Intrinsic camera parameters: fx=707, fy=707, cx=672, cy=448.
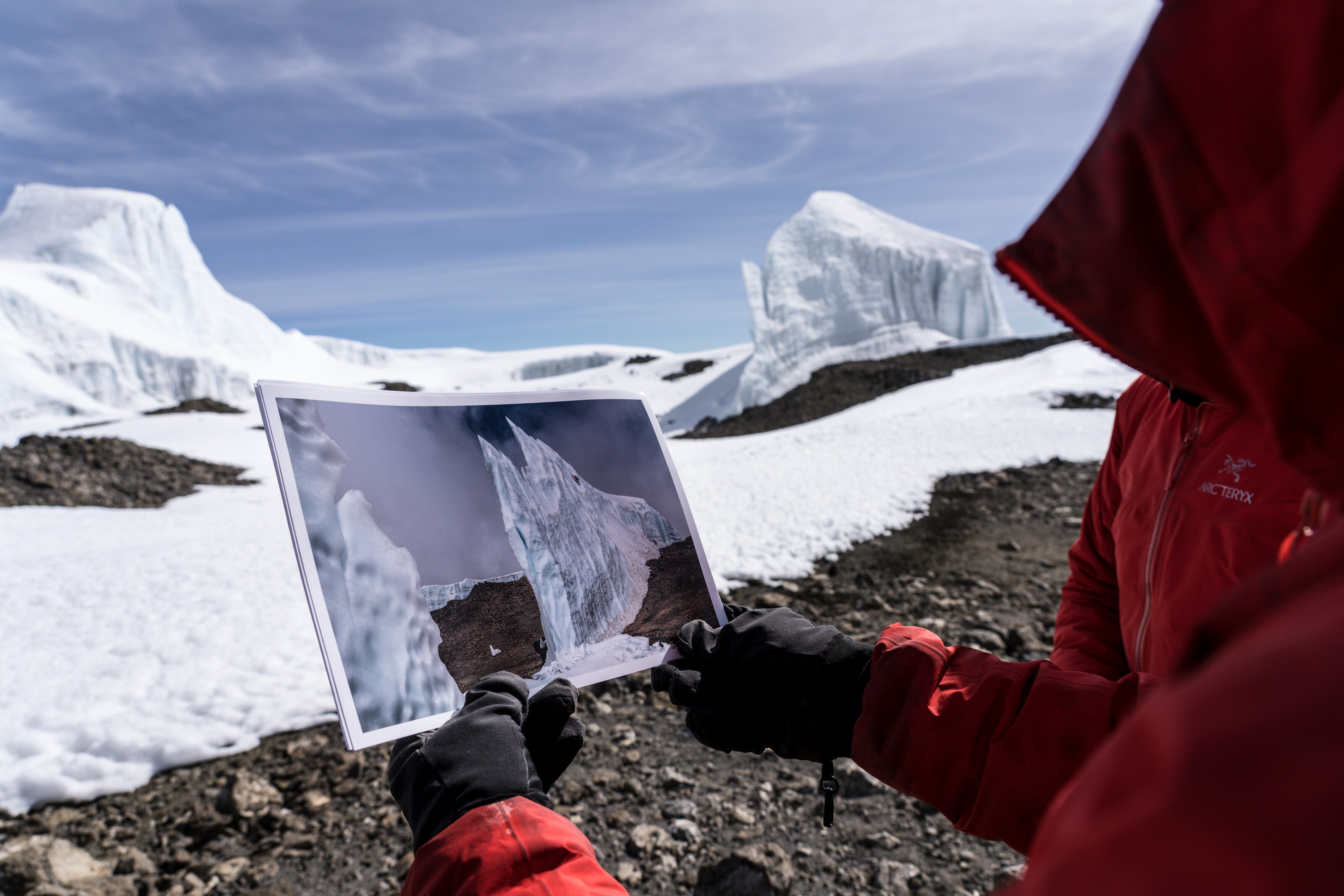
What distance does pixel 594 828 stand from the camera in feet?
7.70

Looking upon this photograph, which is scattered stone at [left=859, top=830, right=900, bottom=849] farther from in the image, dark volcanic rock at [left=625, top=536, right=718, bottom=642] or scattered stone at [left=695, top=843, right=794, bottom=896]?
dark volcanic rock at [left=625, top=536, right=718, bottom=642]

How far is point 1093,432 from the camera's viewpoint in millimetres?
8297

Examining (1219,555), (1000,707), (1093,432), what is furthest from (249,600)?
(1093,432)

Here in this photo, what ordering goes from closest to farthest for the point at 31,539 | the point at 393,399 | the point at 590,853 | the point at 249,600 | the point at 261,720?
the point at 590,853
the point at 393,399
the point at 261,720
the point at 249,600
the point at 31,539

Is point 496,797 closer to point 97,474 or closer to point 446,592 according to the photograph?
point 446,592

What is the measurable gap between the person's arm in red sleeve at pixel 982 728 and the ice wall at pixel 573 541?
1.91 ft

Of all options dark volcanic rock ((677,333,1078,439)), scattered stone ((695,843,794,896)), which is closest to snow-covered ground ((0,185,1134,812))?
scattered stone ((695,843,794,896))

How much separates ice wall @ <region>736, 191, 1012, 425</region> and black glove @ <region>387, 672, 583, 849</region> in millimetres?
21849

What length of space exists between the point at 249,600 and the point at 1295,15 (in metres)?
4.80

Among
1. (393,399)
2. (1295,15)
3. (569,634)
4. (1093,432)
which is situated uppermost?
(393,399)

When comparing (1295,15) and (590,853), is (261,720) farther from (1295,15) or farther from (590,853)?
(1295,15)

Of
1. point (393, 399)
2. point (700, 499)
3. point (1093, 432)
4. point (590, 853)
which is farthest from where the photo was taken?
point (1093, 432)

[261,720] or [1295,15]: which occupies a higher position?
[1295,15]

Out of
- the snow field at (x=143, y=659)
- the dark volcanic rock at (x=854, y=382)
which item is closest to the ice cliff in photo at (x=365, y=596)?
the snow field at (x=143, y=659)
